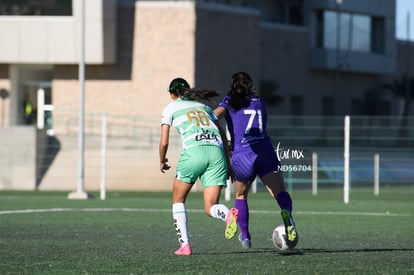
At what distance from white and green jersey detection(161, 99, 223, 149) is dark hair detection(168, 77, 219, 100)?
0.28ft

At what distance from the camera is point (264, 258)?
12867 mm

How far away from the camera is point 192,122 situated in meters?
13.1

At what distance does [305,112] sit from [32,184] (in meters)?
23.0

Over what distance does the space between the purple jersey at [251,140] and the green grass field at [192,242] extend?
0.96 m

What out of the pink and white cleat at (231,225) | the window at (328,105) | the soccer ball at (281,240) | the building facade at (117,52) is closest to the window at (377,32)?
the window at (328,105)

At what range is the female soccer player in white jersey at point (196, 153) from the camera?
13016 millimetres

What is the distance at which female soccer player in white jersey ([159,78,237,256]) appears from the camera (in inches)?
512

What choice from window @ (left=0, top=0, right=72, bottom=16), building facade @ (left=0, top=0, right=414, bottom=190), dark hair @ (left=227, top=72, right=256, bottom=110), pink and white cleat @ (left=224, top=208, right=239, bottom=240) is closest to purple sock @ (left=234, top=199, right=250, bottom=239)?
dark hair @ (left=227, top=72, right=256, bottom=110)

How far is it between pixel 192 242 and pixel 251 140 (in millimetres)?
2064

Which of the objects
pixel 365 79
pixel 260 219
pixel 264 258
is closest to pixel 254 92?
pixel 264 258

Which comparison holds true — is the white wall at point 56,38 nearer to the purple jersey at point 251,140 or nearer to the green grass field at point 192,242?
the green grass field at point 192,242

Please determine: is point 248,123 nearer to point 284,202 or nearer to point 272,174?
point 272,174

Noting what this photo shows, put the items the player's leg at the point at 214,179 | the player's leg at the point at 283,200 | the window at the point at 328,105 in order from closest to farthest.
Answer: the player's leg at the point at 214,179 < the player's leg at the point at 283,200 < the window at the point at 328,105

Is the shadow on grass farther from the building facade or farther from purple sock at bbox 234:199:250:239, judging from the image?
the building facade
